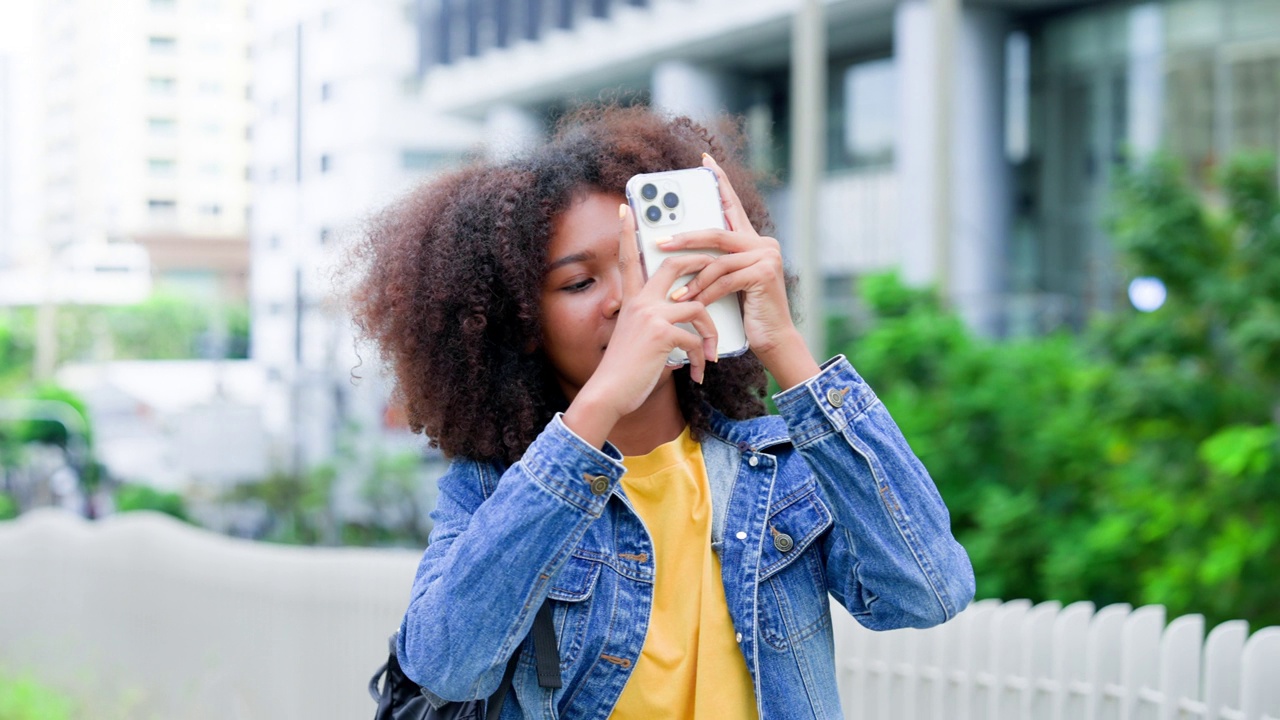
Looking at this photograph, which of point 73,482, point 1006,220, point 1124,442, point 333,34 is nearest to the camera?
point 1124,442

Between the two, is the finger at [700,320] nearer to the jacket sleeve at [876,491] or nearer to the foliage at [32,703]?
the jacket sleeve at [876,491]

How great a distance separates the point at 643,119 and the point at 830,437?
1.82ft

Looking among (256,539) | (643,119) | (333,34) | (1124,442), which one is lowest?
(256,539)

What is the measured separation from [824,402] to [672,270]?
23 cm

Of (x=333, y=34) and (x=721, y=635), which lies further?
(x=333, y=34)

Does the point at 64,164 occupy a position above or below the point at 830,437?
above

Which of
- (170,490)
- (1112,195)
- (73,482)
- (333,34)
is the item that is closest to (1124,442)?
(1112,195)

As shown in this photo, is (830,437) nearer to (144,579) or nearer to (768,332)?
(768,332)

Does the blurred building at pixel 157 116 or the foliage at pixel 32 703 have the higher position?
the blurred building at pixel 157 116

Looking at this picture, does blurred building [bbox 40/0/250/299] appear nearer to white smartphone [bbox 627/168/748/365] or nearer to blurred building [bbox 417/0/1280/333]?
blurred building [bbox 417/0/1280/333]

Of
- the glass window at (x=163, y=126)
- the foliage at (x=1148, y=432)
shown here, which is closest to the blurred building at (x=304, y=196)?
the glass window at (x=163, y=126)

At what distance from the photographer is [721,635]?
1530 millimetres

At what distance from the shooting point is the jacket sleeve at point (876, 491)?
1457mm

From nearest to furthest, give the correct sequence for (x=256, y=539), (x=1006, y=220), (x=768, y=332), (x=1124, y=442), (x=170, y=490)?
(x=768, y=332)
(x=1124, y=442)
(x=256, y=539)
(x=170, y=490)
(x=1006, y=220)
